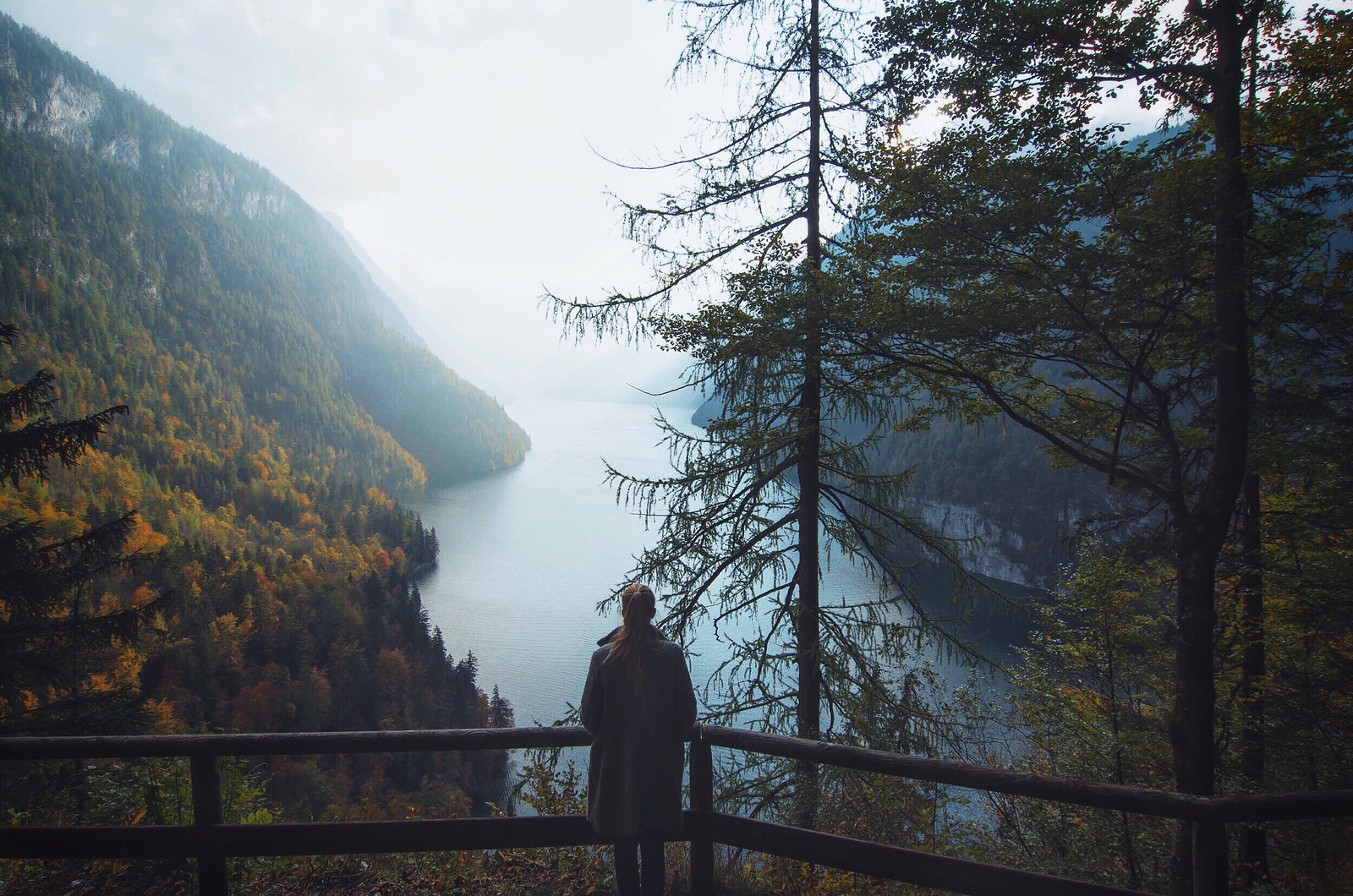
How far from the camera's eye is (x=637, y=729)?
2795 millimetres

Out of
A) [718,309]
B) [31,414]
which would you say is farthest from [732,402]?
[31,414]

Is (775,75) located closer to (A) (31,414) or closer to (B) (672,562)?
(B) (672,562)

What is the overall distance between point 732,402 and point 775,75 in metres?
3.30

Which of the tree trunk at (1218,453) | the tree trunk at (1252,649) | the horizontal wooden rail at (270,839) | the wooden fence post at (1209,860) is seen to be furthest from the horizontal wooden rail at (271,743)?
the tree trunk at (1252,649)

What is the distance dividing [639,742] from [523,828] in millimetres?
886

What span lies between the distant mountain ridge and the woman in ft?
442

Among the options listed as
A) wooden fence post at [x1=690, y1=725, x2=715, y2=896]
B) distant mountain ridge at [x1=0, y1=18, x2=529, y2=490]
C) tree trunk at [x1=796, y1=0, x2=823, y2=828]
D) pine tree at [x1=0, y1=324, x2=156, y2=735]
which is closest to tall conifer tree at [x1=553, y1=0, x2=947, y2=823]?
tree trunk at [x1=796, y1=0, x2=823, y2=828]

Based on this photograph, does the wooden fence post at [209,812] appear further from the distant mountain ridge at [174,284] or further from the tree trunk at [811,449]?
the distant mountain ridge at [174,284]

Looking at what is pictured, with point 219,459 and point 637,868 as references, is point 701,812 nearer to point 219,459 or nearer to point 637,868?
point 637,868

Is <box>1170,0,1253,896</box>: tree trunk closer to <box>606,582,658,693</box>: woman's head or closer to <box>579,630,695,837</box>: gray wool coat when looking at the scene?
<box>579,630,695,837</box>: gray wool coat

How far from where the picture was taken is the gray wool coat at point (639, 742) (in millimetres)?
2768

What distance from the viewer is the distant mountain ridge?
140m

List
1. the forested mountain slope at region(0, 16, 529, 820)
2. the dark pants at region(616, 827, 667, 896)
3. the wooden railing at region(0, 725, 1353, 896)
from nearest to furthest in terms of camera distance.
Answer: the wooden railing at region(0, 725, 1353, 896)
the dark pants at region(616, 827, 667, 896)
the forested mountain slope at region(0, 16, 529, 820)

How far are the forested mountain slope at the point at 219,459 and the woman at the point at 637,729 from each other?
561cm
